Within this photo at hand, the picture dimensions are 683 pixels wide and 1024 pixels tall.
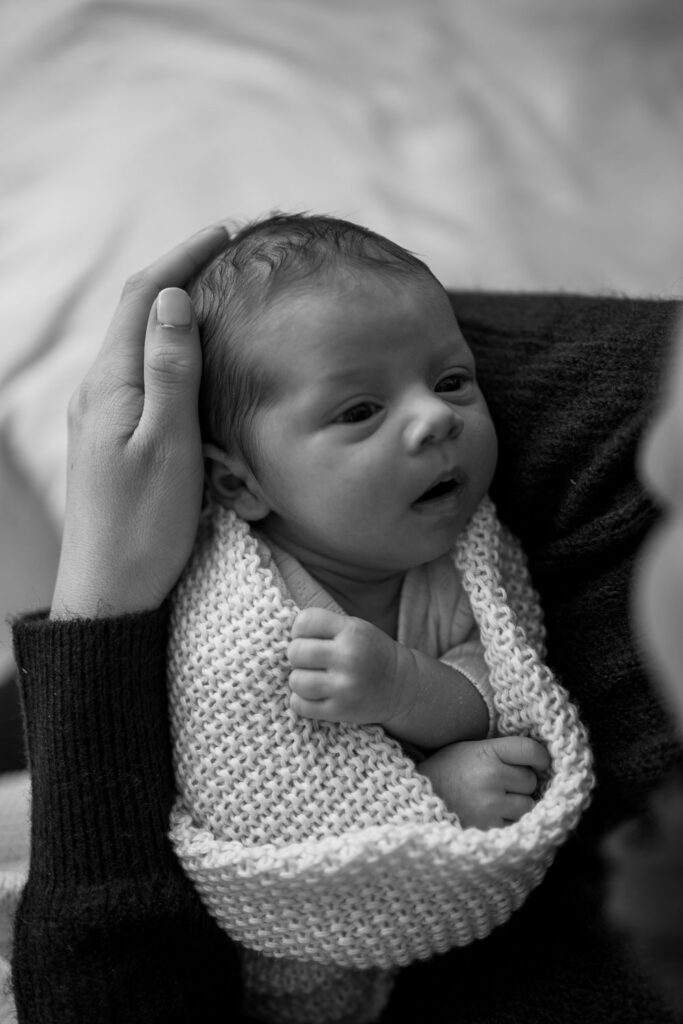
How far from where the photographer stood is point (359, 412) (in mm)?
922

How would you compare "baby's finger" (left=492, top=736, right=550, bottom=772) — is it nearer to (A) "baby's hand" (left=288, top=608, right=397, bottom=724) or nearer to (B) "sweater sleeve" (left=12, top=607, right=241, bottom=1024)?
(A) "baby's hand" (left=288, top=608, right=397, bottom=724)

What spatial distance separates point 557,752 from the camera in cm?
88

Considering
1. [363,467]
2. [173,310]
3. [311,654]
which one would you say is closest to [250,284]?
[173,310]

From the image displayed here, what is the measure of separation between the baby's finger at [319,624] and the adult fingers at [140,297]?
0.81ft

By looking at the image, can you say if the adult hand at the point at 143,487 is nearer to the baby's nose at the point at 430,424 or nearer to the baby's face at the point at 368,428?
the baby's face at the point at 368,428

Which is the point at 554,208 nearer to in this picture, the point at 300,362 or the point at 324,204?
the point at 324,204

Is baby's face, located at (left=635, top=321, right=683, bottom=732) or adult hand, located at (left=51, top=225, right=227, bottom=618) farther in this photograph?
adult hand, located at (left=51, top=225, right=227, bottom=618)

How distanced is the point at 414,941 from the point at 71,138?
39.8 inches

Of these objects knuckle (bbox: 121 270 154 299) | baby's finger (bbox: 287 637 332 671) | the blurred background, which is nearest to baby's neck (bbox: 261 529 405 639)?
baby's finger (bbox: 287 637 332 671)

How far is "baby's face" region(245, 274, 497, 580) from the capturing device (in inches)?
35.5

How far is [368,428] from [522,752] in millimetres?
270

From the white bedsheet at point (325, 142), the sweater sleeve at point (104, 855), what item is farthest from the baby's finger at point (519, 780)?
the white bedsheet at point (325, 142)

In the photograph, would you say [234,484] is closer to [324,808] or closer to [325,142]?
[324,808]

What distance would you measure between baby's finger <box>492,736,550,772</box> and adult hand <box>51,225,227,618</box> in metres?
0.29
